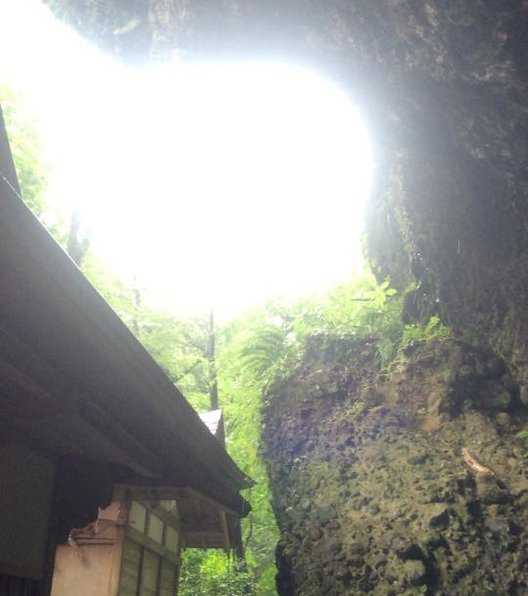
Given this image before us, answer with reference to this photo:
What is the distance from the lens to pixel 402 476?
594 cm

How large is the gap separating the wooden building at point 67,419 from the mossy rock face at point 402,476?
166 cm

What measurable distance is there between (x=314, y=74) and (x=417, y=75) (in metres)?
2.23

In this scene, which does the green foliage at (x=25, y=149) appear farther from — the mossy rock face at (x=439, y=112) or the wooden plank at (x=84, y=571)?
the wooden plank at (x=84, y=571)

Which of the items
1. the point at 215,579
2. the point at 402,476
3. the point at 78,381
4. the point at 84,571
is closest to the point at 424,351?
the point at 402,476

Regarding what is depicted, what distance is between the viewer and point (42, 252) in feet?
5.77

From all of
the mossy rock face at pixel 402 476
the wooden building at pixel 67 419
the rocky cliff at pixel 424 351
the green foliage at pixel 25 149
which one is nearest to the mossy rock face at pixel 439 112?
the rocky cliff at pixel 424 351

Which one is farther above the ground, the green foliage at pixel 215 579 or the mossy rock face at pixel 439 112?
the mossy rock face at pixel 439 112

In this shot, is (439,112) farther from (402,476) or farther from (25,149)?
(25,149)

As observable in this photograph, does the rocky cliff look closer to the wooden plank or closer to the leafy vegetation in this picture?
the leafy vegetation

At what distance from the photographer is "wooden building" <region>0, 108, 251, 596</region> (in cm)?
192

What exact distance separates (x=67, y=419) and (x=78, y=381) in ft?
1.48

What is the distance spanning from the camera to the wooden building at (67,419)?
192 centimetres

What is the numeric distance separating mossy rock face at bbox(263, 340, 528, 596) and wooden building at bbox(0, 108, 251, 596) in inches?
65.4

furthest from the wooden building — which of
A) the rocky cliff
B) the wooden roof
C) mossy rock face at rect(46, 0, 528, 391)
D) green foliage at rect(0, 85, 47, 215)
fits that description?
green foliage at rect(0, 85, 47, 215)
